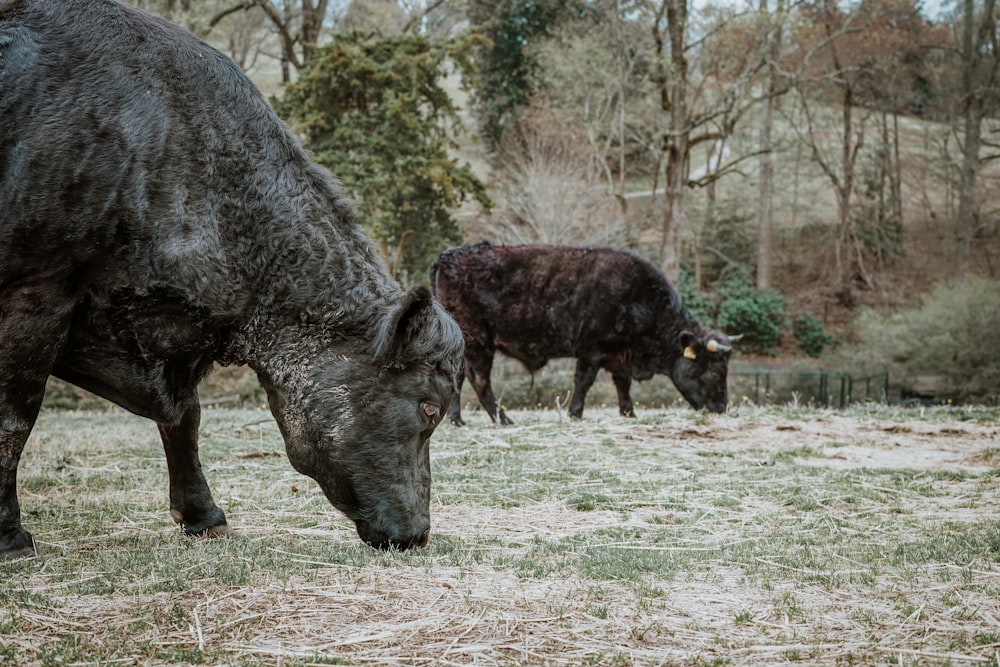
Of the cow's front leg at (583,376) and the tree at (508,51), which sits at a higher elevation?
the tree at (508,51)

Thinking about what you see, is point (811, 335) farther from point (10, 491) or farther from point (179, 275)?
point (10, 491)

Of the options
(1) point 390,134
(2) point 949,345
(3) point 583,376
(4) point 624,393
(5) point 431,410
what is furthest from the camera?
(1) point 390,134

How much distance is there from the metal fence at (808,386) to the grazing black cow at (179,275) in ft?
50.3

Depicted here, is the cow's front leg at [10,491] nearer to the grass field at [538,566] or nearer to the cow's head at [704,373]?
the grass field at [538,566]

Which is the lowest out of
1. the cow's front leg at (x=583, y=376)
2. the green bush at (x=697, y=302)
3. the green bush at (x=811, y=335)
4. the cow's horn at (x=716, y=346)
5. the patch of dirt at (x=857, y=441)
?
the patch of dirt at (x=857, y=441)

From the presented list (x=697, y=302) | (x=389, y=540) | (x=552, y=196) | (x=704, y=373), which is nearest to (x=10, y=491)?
(x=389, y=540)

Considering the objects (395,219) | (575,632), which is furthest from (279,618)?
(395,219)

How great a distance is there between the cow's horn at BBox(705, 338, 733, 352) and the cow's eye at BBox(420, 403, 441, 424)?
336 inches

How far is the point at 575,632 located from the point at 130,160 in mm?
2827

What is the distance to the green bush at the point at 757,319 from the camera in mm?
29016

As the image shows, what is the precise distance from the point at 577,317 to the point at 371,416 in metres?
8.06

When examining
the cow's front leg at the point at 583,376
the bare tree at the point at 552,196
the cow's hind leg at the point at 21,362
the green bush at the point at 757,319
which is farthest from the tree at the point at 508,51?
the cow's hind leg at the point at 21,362

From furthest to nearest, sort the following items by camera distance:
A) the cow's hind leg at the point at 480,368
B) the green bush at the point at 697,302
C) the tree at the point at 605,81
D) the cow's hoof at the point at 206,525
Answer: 1. the tree at the point at 605,81
2. the green bush at the point at 697,302
3. the cow's hind leg at the point at 480,368
4. the cow's hoof at the point at 206,525

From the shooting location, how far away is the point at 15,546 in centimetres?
409
